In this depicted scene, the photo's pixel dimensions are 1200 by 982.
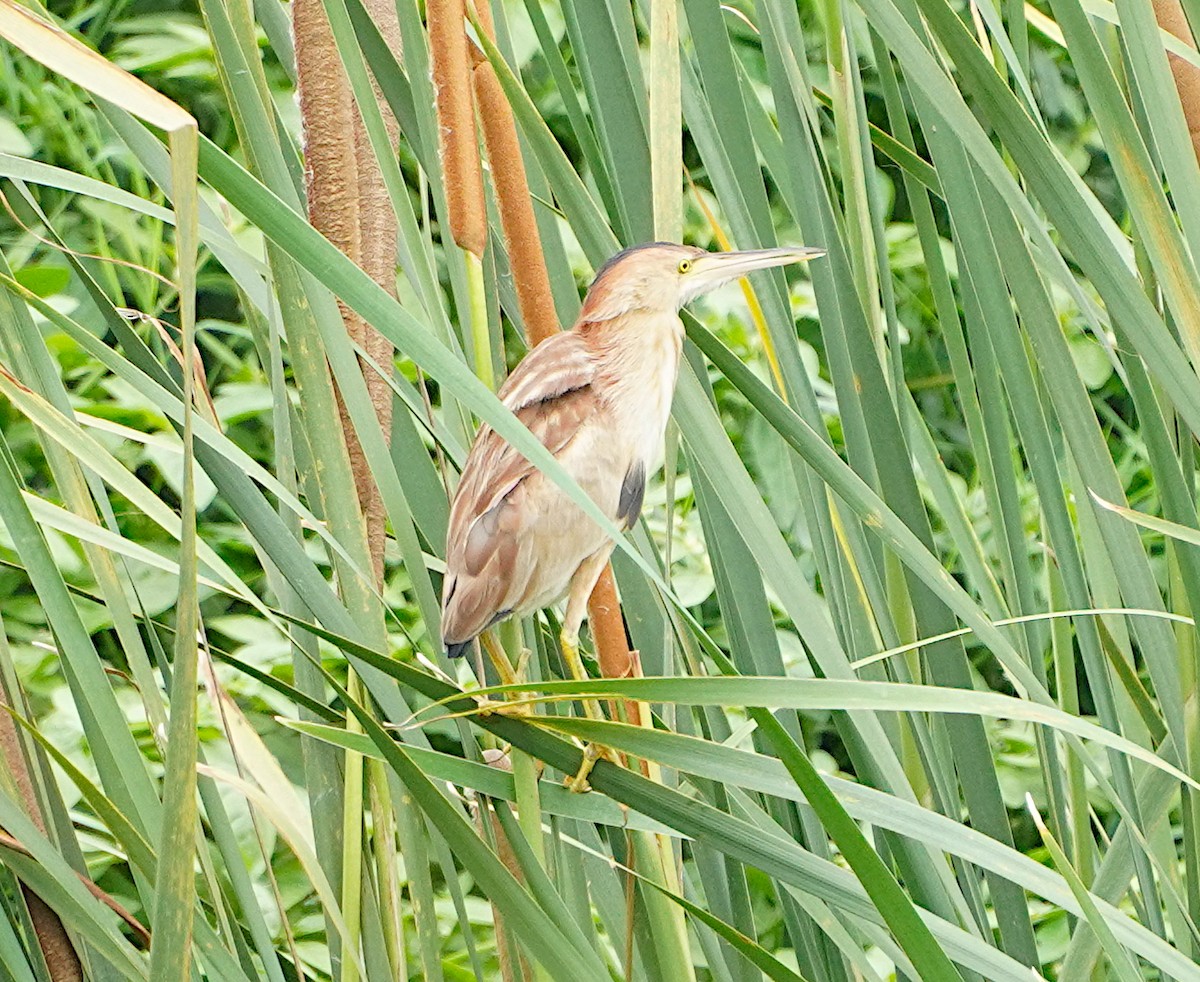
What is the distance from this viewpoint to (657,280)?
90 centimetres

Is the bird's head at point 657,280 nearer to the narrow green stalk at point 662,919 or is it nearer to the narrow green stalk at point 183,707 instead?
the narrow green stalk at point 662,919

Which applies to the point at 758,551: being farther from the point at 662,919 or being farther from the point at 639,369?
the point at 639,369

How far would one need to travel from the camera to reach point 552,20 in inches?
69.7

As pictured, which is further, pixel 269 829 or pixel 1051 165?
pixel 269 829

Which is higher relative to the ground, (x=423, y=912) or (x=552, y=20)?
(x=552, y=20)

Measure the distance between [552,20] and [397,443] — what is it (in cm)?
118

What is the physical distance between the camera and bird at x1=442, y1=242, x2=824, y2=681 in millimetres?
812

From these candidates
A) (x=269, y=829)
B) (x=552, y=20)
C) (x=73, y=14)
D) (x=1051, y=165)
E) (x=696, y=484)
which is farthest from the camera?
(x=73, y=14)

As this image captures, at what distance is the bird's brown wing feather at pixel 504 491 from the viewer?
31.9 inches

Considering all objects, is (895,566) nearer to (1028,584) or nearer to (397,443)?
(1028,584)

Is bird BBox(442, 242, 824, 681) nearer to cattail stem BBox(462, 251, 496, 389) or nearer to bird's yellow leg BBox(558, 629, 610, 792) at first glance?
bird's yellow leg BBox(558, 629, 610, 792)

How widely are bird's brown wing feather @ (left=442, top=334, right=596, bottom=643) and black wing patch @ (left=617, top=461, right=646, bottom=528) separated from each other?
5 centimetres

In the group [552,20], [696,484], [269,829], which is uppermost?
[552,20]

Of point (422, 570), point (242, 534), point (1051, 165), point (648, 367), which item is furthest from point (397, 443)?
point (242, 534)
